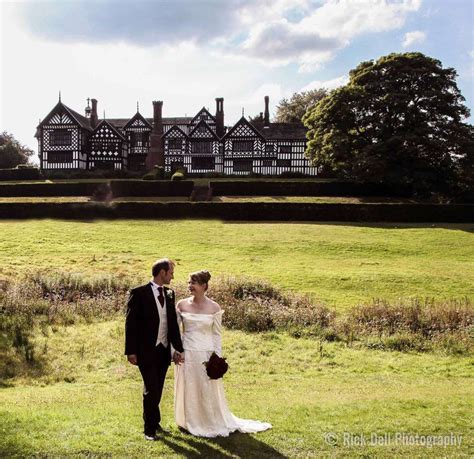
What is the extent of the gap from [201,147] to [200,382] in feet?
167

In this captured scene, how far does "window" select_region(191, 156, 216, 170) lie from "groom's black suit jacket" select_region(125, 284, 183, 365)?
1977 inches

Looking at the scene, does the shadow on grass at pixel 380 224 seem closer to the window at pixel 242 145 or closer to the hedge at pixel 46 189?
the hedge at pixel 46 189

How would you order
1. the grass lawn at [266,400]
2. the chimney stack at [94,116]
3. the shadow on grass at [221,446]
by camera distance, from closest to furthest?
the shadow on grass at [221,446] < the grass lawn at [266,400] < the chimney stack at [94,116]

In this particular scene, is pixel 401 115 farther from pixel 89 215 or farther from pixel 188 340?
pixel 188 340

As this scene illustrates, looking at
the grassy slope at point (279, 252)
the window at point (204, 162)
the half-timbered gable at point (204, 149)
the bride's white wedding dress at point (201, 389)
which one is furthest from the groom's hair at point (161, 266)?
the window at point (204, 162)

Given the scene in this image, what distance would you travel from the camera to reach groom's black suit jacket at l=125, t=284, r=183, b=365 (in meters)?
6.21

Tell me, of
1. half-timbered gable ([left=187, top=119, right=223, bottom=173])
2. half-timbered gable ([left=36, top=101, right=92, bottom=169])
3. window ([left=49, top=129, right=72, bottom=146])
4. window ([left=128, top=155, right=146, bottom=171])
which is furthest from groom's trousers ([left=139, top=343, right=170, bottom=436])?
window ([left=128, top=155, right=146, bottom=171])

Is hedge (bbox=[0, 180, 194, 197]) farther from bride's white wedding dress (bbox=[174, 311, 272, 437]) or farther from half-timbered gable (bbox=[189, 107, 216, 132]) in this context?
bride's white wedding dress (bbox=[174, 311, 272, 437])

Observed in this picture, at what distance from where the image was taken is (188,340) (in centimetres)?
632

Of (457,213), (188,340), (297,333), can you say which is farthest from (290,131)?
(188,340)

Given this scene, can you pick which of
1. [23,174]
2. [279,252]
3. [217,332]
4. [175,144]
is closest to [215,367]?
[217,332]

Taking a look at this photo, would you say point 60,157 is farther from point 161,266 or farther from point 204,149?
point 161,266

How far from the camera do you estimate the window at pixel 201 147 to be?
183 ft

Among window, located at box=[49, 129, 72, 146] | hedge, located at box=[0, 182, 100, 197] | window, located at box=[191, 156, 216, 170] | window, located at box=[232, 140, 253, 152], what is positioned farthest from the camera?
window, located at box=[191, 156, 216, 170]
